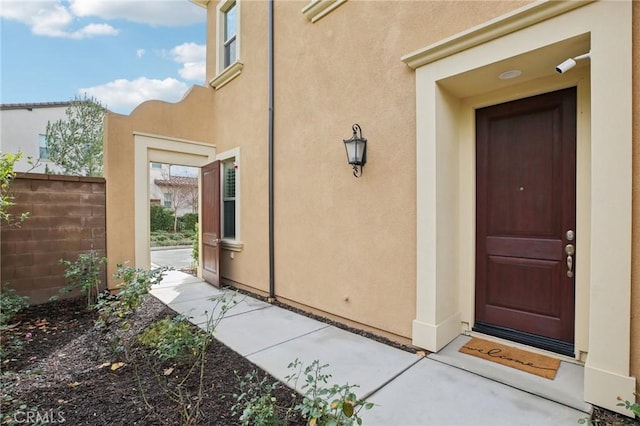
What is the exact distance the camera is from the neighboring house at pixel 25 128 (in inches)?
571

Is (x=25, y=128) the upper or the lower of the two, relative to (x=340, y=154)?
upper

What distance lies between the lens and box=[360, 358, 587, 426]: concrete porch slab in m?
1.90

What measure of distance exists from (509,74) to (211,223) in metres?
5.26

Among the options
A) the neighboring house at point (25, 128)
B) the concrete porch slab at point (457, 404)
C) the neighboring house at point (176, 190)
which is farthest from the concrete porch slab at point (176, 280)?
the neighboring house at point (176, 190)

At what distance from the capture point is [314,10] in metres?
3.93

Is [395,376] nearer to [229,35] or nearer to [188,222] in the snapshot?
[229,35]

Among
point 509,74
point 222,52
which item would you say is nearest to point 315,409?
point 509,74

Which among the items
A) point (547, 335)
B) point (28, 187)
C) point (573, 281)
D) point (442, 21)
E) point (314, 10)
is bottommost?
point (547, 335)

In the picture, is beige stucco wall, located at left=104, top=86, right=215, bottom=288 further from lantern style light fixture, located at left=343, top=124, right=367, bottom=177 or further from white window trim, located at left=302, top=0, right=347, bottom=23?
lantern style light fixture, located at left=343, top=124, right=367, bottom=177

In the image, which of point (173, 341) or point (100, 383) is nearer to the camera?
point (100, 383)

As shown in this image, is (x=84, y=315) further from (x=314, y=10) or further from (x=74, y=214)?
(x=314, y=10)

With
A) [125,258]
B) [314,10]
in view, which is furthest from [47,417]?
[314,10]

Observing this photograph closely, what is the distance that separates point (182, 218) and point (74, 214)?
15.4 m

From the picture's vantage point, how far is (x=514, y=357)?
8.75 ft
